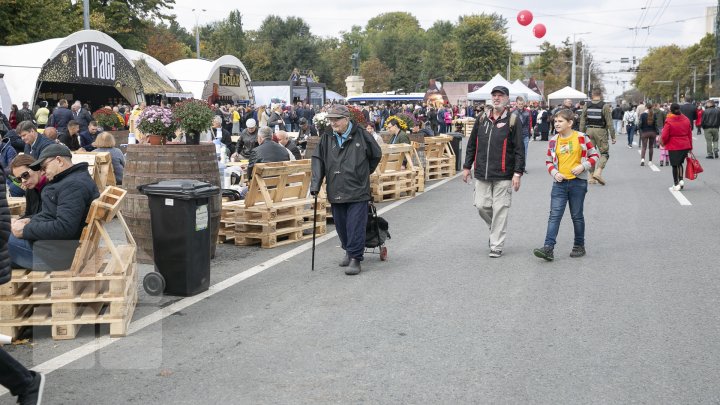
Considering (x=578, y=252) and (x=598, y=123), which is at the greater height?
(x=598, y=123)

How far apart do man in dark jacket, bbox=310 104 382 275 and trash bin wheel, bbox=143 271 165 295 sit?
1979 millimetres

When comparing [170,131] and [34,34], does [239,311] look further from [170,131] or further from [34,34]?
[34,34]

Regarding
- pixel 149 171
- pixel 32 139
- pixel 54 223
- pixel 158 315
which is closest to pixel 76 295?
pixel 54 223

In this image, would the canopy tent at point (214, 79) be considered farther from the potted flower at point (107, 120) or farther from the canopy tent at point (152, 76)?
the potted flower at point (107, 120)

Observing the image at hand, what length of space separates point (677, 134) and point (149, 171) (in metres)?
10.8

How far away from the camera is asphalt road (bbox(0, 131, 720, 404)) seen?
4832mm

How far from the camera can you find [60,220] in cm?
616

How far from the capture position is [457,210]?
44.3 ft

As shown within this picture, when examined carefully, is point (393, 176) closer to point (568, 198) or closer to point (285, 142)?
point (285, 142)

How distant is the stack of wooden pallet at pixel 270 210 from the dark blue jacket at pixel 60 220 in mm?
3807

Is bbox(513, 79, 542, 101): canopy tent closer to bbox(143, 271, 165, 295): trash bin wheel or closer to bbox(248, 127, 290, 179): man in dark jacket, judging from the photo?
bbox(248, 127, 290, 179): man in dark jacket

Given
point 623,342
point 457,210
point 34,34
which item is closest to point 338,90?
point 34,34

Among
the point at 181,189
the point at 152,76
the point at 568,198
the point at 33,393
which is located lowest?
the point at 33,393

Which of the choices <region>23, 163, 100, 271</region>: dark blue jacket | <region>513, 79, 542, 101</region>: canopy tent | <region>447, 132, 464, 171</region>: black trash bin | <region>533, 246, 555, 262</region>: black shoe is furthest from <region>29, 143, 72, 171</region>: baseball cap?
<region>513, 79, 542, 101</region>: canopy tent
